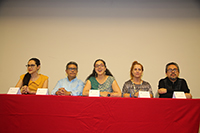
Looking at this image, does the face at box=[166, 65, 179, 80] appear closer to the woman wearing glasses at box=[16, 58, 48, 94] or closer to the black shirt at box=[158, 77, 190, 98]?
the black shirt at box=[158, 77, 190, 98]

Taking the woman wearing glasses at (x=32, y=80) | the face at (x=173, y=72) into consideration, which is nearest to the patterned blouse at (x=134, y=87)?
the face at (x=173, y=72)

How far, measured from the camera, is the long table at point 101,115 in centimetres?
186

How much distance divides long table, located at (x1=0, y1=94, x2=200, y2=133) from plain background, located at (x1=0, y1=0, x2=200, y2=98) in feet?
6.12

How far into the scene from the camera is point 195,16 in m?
3.88

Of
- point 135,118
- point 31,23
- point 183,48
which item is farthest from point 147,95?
point 31,23

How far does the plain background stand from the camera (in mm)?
3783

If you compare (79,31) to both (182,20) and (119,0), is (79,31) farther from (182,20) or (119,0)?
(182,20)

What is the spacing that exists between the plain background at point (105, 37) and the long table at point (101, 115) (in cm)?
186

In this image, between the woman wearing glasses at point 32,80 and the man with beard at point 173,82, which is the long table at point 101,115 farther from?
the woman wearing glasses at point 32,80

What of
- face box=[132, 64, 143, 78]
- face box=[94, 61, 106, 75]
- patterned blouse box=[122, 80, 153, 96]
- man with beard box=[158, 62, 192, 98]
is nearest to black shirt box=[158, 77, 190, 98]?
man with beard box=[158, 62, 192, 98]

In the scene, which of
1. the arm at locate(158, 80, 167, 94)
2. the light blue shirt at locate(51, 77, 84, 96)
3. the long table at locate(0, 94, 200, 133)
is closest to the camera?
the long table at locate(0, 94, 200, 133)

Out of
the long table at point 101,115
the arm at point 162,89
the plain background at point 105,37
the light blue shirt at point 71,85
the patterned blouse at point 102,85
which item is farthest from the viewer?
the plain background at point 105,37

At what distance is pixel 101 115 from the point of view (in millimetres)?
1900

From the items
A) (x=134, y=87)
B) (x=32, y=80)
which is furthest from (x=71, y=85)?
(x=134, y=87)
